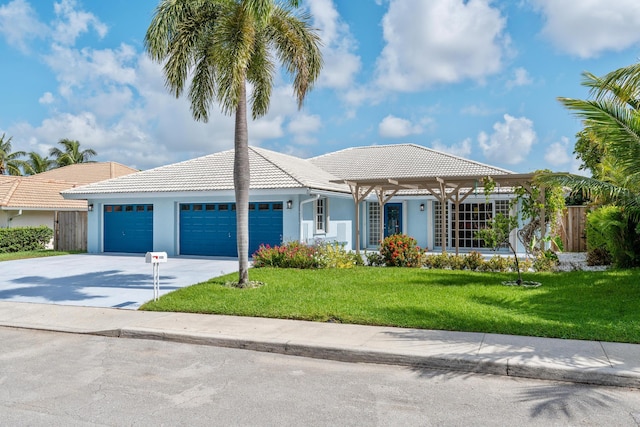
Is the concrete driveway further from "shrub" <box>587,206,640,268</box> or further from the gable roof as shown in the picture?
"shrub" <box>587,206,640,268</box>

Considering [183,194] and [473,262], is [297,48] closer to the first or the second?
[473,262]

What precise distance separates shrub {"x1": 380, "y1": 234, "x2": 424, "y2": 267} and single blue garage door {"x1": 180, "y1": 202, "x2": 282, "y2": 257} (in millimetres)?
4671

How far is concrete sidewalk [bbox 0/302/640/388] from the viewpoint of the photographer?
589 cm

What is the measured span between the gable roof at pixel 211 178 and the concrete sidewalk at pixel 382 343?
910 centimetres

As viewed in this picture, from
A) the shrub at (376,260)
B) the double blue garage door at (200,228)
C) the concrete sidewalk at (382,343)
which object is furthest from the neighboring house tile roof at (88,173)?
the concrete sidewalk at (382,343)

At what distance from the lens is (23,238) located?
22656 millimetres

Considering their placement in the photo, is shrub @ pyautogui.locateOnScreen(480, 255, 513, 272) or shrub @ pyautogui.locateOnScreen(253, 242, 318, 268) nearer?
shrub @ pyautogui.locateOnScreen(480, 255, 513, 272)

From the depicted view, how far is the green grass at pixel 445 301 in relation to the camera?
7703mm

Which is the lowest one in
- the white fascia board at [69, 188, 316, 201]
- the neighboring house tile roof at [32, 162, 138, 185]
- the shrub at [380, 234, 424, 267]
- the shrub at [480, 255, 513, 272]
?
the shrub at [480, 255, 513, 272]

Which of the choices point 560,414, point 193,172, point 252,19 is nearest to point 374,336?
point 560,414

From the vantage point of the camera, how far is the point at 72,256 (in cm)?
1995

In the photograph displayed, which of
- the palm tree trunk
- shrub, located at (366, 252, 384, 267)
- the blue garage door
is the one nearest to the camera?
the palm tree trunk

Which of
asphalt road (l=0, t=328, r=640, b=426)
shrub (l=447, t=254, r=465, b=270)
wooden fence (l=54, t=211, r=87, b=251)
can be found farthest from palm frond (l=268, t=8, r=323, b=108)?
wooden fence (l=54, t=211, r=87, b=251)

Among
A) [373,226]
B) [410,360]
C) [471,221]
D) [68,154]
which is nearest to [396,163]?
[373,226]
